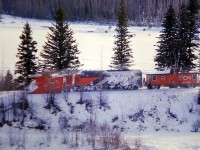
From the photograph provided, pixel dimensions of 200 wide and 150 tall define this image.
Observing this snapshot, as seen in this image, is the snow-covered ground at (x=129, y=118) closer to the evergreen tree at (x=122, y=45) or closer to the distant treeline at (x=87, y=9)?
the evergreen tree at (x=122, y=45)

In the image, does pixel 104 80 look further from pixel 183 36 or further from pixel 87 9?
pixel 87 9

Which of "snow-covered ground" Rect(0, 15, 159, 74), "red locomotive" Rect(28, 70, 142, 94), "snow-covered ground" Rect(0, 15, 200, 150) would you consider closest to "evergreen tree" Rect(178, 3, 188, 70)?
"snow-covered ground" Rect(0, 15, 200, 150)

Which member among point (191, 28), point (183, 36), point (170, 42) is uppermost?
point (191, 28)

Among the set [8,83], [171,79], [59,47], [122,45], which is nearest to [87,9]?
[122,45]

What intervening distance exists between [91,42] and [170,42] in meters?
28.3

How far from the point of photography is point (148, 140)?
102ft

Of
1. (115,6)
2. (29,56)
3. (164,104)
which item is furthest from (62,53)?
(115,6)

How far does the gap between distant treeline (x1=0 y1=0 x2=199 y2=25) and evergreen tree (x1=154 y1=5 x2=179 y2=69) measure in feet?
165

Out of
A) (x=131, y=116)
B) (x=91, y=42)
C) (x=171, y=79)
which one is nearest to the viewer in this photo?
(x=131, y=116)

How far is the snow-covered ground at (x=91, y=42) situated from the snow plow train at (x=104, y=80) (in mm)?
10146

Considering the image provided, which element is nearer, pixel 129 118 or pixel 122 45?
pixel 129 118

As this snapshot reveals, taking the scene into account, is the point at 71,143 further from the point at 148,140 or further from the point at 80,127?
the point at 148,140

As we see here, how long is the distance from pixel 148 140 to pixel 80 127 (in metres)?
6.96

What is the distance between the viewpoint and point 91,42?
6806 centimetres
